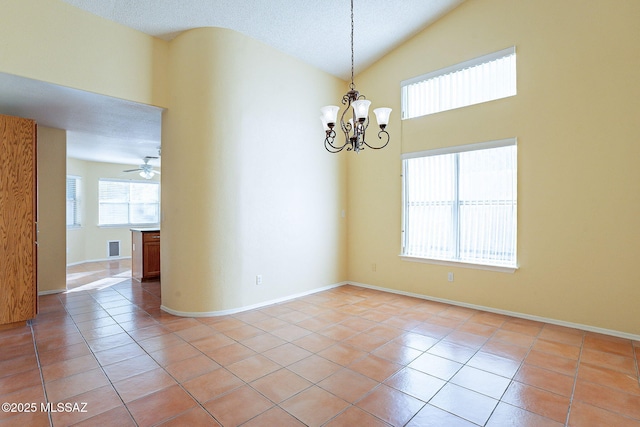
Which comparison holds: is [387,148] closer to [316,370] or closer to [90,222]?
[316,370]

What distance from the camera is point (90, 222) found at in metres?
7.88

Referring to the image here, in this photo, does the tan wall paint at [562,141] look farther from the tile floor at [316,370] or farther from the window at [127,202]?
the window at [127,202]

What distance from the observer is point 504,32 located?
3768 mm

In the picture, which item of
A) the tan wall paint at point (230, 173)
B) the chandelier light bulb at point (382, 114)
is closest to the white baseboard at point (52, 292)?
the tan wall paint at point (230, 173)

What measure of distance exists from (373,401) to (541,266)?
2.69 m

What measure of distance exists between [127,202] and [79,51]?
244 inches

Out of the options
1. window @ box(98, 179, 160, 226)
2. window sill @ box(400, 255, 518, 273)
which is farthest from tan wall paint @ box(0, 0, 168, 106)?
window @ box(98, 179, 160, 226)

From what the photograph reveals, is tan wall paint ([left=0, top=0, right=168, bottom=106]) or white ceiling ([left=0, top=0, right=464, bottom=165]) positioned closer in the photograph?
tan wall paint ([left=0, top=0, right=168, bottom=106])

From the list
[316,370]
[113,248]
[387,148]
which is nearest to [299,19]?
[387,148]

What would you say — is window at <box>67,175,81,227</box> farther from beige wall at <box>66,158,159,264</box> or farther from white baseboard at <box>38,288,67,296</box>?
white baseboard at <box>38,288,67,296</box>

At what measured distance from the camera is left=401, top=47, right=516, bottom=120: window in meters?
3.82

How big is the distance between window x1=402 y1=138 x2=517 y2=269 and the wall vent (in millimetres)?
7637

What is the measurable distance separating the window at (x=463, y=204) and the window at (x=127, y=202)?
7.51 meters

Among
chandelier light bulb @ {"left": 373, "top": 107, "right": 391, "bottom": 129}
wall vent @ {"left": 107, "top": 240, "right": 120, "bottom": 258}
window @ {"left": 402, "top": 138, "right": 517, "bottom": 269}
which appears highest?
chandelier light bulb @ {"left": 373, "top": 107, "right": 391, "bottom": 129}
